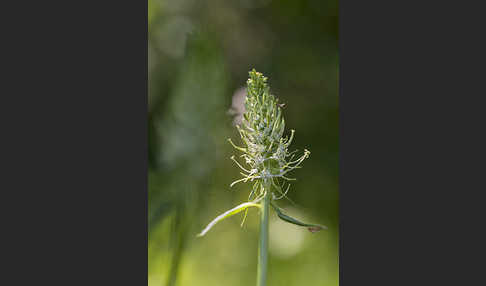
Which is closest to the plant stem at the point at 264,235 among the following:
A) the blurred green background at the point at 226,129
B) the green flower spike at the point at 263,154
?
the green flower spike at the point at 263,154

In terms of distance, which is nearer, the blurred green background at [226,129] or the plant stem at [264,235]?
the plant stem at [264,235]

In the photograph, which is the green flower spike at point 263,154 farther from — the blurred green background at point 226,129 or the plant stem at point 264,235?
the blurred green background at point 226,129

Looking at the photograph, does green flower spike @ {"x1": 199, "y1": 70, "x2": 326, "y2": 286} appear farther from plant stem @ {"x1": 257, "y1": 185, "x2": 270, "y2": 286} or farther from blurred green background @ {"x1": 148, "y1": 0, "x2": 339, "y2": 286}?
blurred green background @ {"x1": 148, "y1": 0, "x2": 339, "y2": 286}

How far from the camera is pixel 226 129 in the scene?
169cm

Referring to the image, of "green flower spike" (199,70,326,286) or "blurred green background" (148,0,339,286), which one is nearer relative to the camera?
"green flower spike" (199,70,326,286)

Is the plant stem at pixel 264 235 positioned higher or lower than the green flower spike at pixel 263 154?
lower

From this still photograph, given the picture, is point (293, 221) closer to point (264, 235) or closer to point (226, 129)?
point (264, 235)

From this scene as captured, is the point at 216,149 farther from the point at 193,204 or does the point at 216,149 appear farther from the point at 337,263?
the point at 337,263

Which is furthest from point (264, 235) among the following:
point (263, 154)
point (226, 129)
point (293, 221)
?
point (226, 129)

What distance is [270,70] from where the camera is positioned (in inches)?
65.9

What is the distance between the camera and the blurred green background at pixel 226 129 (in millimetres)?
1669

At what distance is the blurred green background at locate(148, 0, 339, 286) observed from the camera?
1669 millimetres

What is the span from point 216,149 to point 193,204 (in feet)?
0.77

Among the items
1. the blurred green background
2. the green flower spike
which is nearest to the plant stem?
the green flower spike
